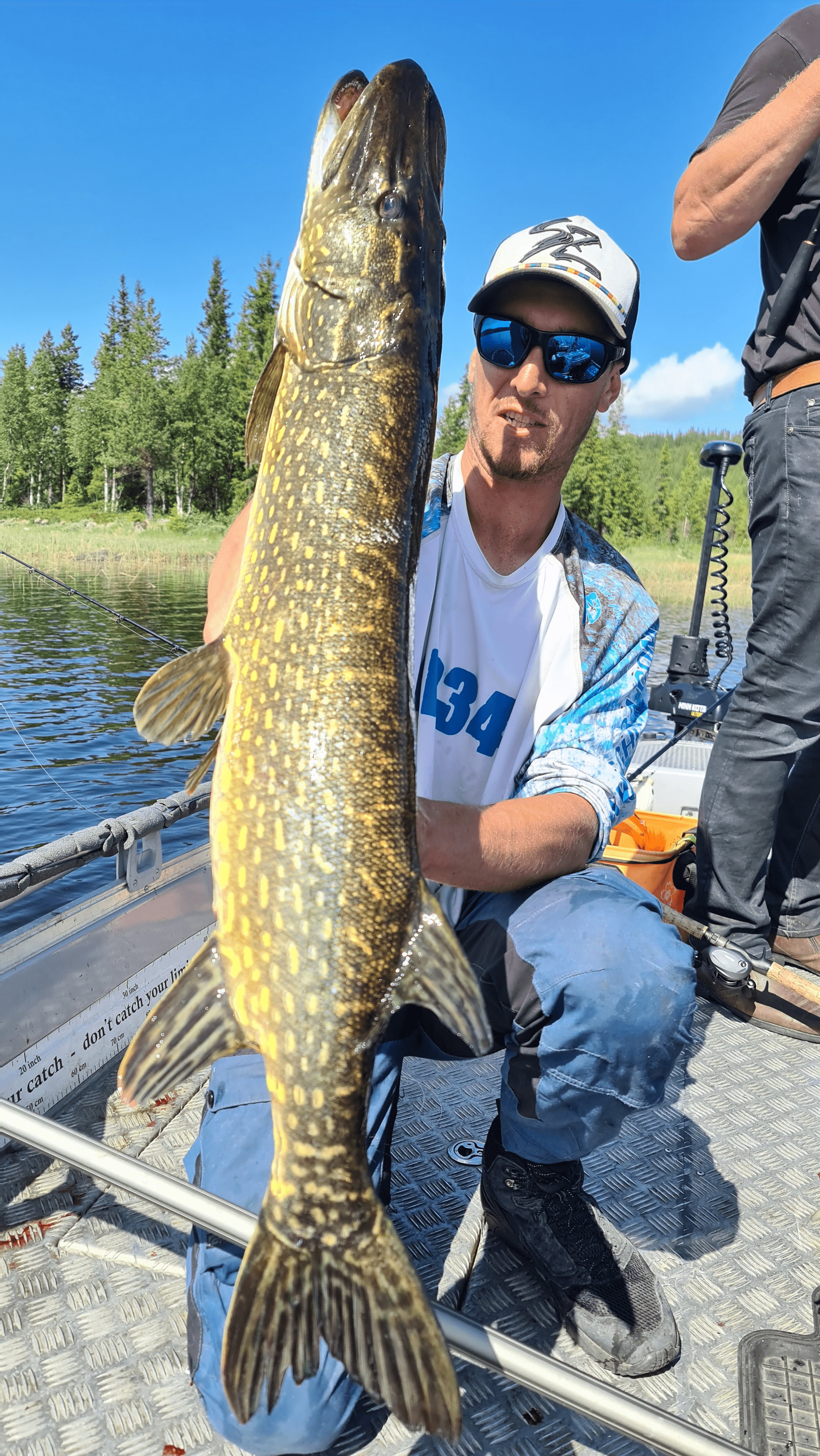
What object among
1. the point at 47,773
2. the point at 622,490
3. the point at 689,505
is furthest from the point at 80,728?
the point at 689,505

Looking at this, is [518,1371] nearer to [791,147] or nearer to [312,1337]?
[312,1337]

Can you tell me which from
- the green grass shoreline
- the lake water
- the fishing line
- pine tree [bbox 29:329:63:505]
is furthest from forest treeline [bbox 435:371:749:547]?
the fishing line

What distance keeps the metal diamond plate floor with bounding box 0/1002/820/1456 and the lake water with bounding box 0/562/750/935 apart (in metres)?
1.23

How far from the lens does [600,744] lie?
2525 millimetres

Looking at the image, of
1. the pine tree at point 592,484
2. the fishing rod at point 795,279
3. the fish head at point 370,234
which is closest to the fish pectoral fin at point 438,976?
the fish head at point 370,234

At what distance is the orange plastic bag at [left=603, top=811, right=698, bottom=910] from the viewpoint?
375 cm

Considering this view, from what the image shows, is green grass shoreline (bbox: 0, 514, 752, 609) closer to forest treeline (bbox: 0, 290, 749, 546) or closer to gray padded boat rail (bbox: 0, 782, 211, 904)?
forest treeline (bbox: 0, 290, 749, 546)

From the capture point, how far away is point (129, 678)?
50.5ft

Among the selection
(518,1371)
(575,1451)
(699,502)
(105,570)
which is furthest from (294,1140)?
(699,502)

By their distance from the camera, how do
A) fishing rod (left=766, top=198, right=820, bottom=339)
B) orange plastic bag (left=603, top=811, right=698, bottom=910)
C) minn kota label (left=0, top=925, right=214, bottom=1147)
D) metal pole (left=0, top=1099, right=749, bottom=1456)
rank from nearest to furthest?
metal pole (left=0, top=1099, right=749, bottom=1456), minn kota label (left=0, top=925, right=214, bottom=1147), fishing rod (left=766, top=198, right=820, bottom=339), orange plastic bag (left=603, top=811, right=698, bottom=910)

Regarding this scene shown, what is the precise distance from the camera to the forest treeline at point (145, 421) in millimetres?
59312

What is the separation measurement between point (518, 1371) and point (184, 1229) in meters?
1.15

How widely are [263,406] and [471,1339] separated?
191 cm

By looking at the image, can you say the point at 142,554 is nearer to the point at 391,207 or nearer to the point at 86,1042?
the point at 86,1042
